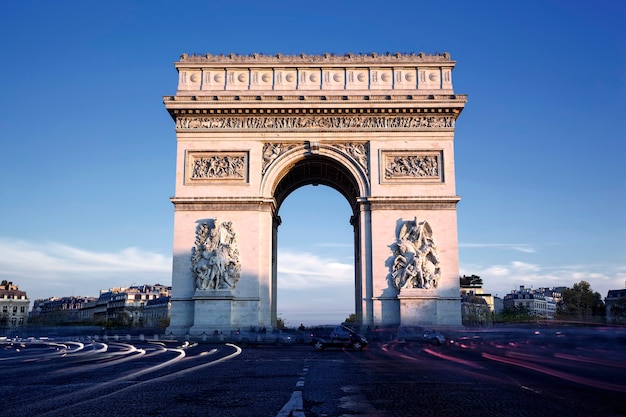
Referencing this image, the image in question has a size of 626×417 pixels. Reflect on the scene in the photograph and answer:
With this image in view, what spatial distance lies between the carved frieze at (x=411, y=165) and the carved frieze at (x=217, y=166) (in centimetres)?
716

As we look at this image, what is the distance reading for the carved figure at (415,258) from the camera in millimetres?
28625

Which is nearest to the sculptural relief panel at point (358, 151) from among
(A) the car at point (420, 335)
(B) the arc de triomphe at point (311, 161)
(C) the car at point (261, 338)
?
(B) the arc de triomphe at point (311, 161)

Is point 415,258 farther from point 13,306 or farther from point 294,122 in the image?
point 13,306

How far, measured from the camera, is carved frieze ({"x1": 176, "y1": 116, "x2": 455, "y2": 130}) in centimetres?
3061

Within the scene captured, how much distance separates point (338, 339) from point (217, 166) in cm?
1200

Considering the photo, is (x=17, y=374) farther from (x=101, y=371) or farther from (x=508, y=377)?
(x=508, y=377)

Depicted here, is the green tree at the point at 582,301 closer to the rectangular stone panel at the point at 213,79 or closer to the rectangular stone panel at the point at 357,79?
the rectangular stone panel at the point at 357,79

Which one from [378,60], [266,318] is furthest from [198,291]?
[378,60]

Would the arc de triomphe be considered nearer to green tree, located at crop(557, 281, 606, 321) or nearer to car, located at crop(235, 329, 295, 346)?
car, located at crop(235, 329, 295, 346)

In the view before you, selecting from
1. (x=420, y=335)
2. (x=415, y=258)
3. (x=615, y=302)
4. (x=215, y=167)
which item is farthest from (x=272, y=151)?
(x=615, y=302)

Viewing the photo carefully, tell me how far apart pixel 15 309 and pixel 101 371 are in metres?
110

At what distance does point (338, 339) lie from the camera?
22.7m

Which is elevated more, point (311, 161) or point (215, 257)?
point (311, 161)

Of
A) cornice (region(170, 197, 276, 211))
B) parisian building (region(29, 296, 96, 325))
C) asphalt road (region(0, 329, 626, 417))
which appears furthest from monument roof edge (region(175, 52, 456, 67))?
parisian building (region(29, 296, 96, 325))
